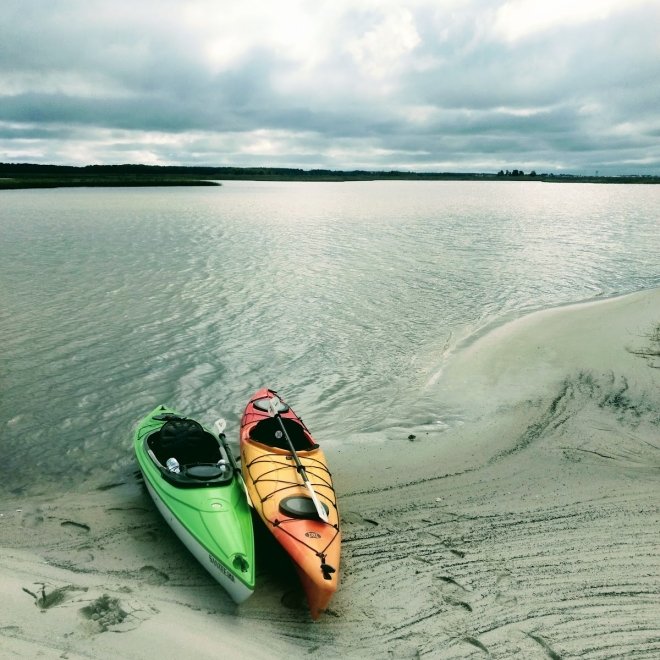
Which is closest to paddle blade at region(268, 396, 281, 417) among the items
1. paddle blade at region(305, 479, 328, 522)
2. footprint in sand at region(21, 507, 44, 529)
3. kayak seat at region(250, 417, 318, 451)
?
kayak seat at region(250, 417, 318, 451)

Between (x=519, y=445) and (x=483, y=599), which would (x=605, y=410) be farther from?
(x=483, y=599)

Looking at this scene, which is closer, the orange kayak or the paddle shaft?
the orange kayak

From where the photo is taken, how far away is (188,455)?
335 inches

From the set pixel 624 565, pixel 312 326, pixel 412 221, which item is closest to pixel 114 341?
pixel 312 326

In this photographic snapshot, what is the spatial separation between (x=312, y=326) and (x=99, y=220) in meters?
40.8

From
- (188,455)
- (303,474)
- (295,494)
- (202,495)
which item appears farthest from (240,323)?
(295,494)

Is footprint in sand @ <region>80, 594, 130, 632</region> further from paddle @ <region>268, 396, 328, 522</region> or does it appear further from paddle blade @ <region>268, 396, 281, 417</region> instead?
paddle blade @ <region>268, 396, 281, 417</region>

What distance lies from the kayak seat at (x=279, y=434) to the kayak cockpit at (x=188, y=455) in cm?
74

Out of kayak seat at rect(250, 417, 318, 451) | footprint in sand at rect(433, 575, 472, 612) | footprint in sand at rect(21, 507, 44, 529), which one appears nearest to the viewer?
footprint in sand at rect(433, 575, 472, 612)

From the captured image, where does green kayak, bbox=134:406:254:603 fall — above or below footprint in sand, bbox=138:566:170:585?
above

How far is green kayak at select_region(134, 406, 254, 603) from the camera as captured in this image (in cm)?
633

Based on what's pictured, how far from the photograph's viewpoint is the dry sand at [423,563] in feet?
18.1

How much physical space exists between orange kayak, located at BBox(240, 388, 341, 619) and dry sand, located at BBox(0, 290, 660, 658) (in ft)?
1.53

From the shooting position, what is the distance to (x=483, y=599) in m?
6.10
